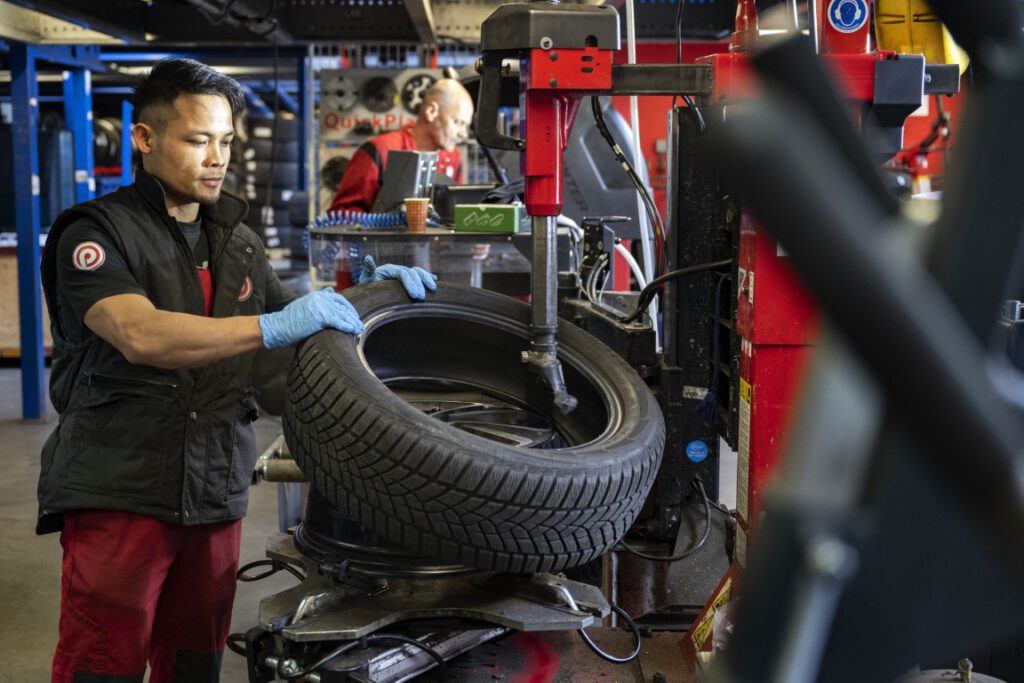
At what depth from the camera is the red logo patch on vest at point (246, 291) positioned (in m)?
2.04

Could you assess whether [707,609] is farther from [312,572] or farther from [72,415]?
[72,415]

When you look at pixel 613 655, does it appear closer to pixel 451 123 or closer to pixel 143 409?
pixel 143 409

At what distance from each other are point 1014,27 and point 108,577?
1.77 m

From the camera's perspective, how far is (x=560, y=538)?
1452 mm

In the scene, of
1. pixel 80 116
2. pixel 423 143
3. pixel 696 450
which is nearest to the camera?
pixel 696 450

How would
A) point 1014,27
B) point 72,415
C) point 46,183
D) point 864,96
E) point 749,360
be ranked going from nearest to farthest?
1. point 1014,27
2. point 864,96
3. point 749,360
4. point 72,415
5. point 46,183

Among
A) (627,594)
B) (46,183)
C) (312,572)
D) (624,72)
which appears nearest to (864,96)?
(624,72)

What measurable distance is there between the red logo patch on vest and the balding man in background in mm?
1812

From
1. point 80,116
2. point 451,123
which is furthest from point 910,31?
point 80,116

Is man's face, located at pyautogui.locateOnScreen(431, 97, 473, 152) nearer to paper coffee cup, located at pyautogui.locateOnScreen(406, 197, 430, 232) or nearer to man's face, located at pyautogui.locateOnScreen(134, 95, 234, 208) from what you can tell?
paper coffee cup, located at pyautogui.locateOnScreen(406, 197, 430, 232)

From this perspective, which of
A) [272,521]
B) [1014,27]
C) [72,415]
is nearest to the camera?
[1014,27]

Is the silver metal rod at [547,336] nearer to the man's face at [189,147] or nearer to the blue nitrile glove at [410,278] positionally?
the blue nitrile glove at [410,278]

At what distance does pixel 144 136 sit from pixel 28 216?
3.92 meters

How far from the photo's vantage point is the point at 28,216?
17.6ft
